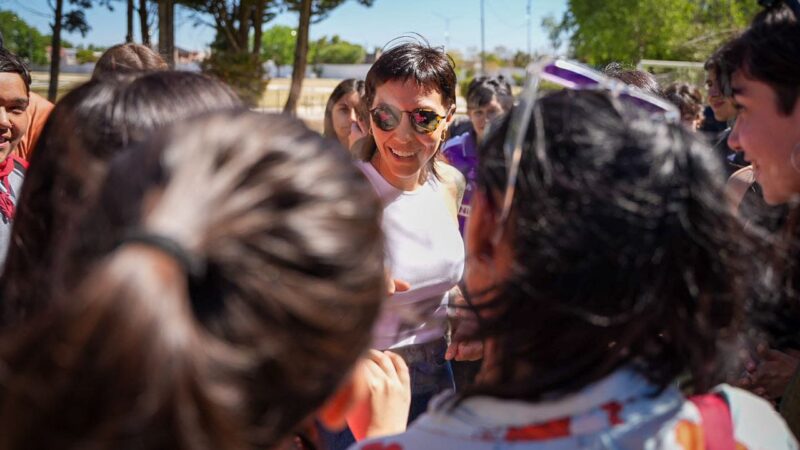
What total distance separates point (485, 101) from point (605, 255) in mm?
4530

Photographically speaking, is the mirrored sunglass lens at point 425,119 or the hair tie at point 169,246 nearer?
the hair tie at point 169,246

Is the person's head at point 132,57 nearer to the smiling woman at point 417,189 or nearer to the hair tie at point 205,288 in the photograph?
the smiling woman at point 417,189

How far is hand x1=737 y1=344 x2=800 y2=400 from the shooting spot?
1884 millimetres

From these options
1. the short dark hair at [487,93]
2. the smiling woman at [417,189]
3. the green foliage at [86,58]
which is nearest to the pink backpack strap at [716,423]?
the smiling woman at [417,189]

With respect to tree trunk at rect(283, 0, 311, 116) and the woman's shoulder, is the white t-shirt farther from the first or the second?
tree trunk at rect(283, 0, 311, 116)

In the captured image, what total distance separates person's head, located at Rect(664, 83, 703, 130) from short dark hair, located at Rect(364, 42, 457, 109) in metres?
2.46

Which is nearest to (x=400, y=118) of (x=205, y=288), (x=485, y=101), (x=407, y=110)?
(x=407, y=110)

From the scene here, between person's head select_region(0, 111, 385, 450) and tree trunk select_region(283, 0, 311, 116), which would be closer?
person's head select_region(0, 111, 385, 450)

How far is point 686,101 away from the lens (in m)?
5.35

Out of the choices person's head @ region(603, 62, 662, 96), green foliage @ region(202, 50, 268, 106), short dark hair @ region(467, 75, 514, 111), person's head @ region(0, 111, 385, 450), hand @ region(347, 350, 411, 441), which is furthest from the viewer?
green foliage @ region(202, 50, 268, 106)

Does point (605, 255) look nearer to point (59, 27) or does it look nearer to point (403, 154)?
point (403, 154)

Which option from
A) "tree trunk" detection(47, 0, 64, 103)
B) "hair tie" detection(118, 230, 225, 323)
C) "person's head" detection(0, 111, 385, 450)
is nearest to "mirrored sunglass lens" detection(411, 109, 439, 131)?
"person's head" detection(0, 111, 385, 450)

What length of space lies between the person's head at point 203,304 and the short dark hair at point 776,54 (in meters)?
1.38

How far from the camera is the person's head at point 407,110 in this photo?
2.77 metres
